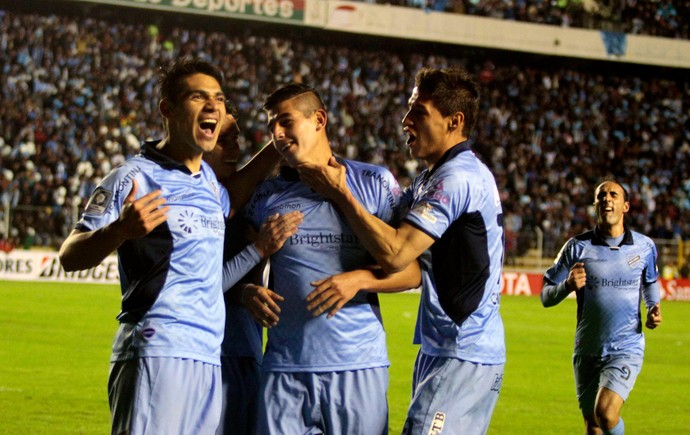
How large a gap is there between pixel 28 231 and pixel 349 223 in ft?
63.0

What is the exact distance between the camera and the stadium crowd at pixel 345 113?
85.6ft

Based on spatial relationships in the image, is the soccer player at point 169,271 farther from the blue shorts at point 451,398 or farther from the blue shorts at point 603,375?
the blue shorts at point 603,375

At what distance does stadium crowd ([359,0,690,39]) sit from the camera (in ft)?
120

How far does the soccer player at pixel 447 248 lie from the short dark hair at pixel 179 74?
617mm

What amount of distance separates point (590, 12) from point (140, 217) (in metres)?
37.1

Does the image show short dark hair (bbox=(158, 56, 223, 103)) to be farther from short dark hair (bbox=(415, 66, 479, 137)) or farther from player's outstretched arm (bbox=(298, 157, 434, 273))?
short dark hair (bbox=(415, 66, 479, 137))

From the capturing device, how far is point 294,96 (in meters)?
4.64

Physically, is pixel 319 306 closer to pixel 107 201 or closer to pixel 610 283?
pixel 107 201

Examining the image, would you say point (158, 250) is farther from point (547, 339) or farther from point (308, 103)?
point (547, 339)

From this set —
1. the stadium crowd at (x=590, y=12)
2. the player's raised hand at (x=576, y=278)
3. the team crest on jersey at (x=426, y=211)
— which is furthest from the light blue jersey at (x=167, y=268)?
the stadium crowd at (x=590, y=12)

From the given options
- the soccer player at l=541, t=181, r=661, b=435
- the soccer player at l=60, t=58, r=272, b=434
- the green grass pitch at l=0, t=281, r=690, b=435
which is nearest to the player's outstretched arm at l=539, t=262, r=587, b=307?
the soccer player at l=541, t=181, r=661, b=435

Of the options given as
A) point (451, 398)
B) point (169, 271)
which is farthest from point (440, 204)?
point (169, 271)

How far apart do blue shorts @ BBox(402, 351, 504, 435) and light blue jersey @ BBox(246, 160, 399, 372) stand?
24 cm

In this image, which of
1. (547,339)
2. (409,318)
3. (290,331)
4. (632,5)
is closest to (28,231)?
(409,318)
